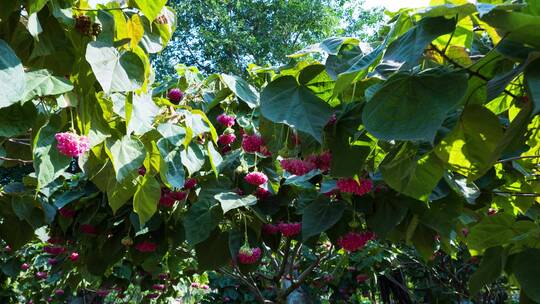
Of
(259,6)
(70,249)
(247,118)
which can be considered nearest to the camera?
(247,118)

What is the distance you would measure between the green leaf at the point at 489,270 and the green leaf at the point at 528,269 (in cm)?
9

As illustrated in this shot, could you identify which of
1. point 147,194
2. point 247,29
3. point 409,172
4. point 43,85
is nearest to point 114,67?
point 43,85

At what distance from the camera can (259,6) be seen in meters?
13.3

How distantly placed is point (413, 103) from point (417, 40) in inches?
4.0

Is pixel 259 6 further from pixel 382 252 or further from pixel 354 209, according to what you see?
pixel 354 209

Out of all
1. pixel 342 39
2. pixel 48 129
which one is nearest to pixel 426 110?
pixel 342 39

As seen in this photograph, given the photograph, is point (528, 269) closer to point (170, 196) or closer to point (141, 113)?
point (141, 113)

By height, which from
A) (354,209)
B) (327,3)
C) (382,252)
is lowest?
(327,3)

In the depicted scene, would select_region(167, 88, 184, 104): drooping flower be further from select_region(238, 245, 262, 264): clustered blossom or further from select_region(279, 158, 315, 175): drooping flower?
select_region(279, 158, 315, 175): drooping flower

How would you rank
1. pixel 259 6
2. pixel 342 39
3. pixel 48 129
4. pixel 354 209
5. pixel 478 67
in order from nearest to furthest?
pixel 478 67
pixel 342 39
pixel 48 129
pixel 354 209
pixel 259 6

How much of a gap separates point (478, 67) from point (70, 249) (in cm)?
303

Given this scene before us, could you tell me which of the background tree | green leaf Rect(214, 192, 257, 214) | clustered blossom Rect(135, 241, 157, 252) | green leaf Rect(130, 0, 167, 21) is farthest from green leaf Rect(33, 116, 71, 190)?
the background tree

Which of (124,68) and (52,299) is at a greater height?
(124,68)

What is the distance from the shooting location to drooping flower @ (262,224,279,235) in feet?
7.57
